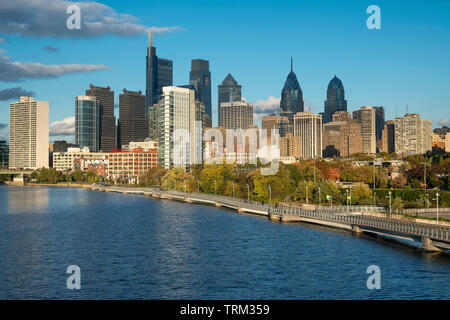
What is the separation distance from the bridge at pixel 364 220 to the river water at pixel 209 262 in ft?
5.58

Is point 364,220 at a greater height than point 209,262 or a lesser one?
greater

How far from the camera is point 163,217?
10231cm

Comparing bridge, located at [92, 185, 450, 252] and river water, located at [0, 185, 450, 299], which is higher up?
bridge, located at [92, 185, 450, 252]

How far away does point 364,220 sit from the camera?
249ft

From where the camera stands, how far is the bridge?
60.4 m

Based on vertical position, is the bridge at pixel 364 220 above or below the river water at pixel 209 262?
above

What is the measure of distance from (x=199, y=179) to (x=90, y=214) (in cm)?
5938

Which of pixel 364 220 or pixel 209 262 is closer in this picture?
pixel 209 262

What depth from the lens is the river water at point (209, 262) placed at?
4578 cm

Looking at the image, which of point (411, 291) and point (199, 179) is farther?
point (199, 179)

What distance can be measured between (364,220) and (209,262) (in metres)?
28.5

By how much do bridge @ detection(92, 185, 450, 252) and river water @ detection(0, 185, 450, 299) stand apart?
5.58 ft
